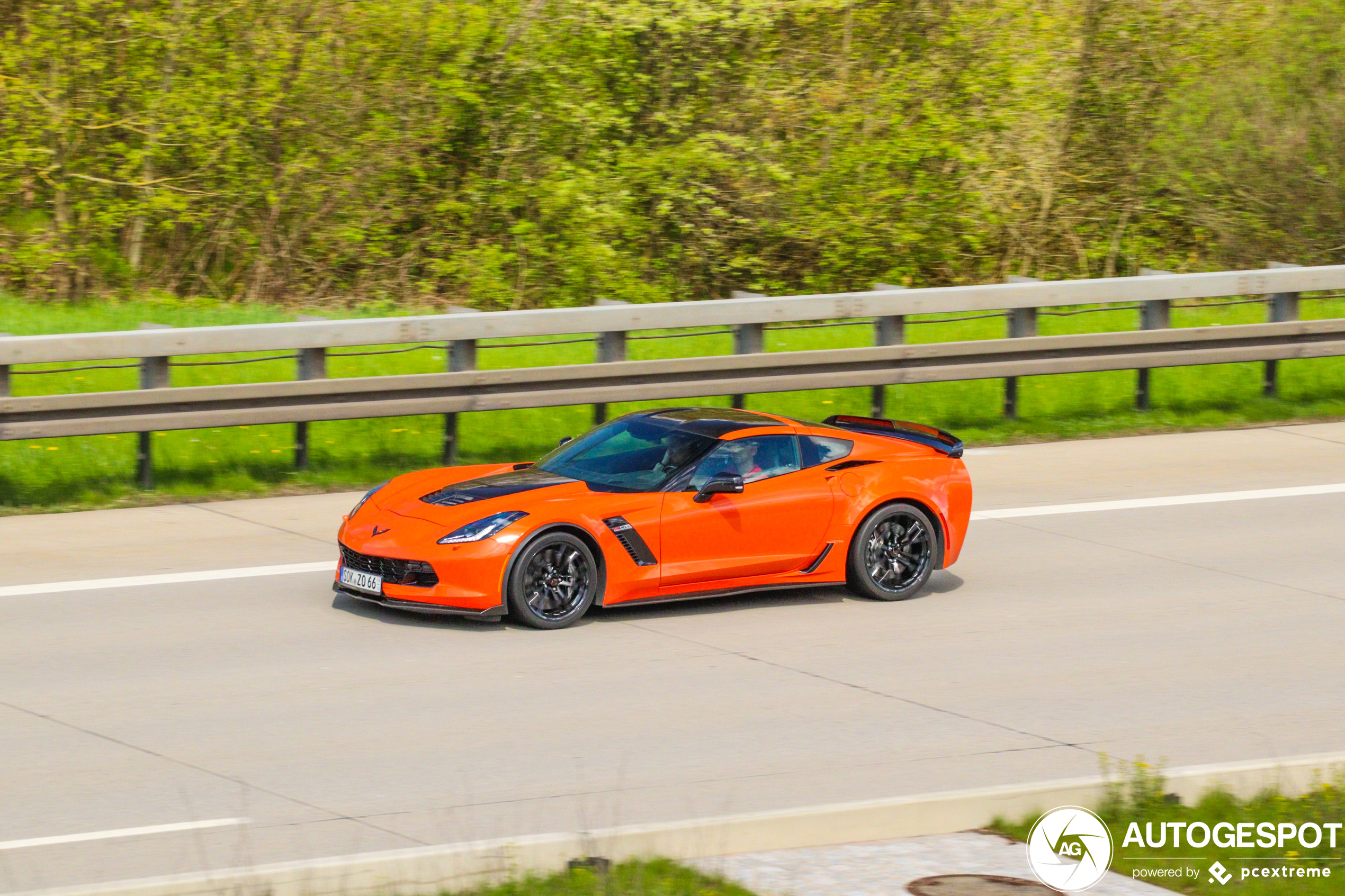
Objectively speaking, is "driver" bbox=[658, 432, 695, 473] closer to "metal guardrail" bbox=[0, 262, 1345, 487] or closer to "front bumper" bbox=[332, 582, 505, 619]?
"front bumper" bbox=[332, 582, 505, 619]

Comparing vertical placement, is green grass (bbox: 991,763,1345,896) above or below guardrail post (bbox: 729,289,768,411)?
below

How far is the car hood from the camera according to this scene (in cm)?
941

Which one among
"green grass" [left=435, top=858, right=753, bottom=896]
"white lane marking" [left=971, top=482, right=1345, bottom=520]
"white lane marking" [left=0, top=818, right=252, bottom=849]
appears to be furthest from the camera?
"white lane marking" [left=971, top=482, right=1345, bottom=520]

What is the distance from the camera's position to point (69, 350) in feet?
39.6

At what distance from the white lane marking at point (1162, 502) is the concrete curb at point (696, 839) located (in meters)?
5.64

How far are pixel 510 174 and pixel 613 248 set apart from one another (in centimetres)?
156

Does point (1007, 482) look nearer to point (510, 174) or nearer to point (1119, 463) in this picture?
point (1119, 463)

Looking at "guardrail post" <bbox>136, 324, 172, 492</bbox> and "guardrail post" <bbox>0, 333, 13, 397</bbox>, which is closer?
"guardrail post" <bbox>0, 333, 13, 397</bbox>

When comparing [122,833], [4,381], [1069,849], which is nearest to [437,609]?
[122,833]

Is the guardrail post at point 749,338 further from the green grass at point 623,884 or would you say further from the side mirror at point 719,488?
the green grass at point 623,884

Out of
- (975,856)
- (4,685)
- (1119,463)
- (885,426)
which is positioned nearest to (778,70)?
(1119,463)

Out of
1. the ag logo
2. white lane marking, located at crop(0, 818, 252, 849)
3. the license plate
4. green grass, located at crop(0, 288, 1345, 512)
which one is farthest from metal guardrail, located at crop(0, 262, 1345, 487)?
the ag logo

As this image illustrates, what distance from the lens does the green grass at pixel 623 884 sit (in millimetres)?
5305

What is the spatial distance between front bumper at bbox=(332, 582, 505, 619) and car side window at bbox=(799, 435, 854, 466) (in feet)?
7.26
